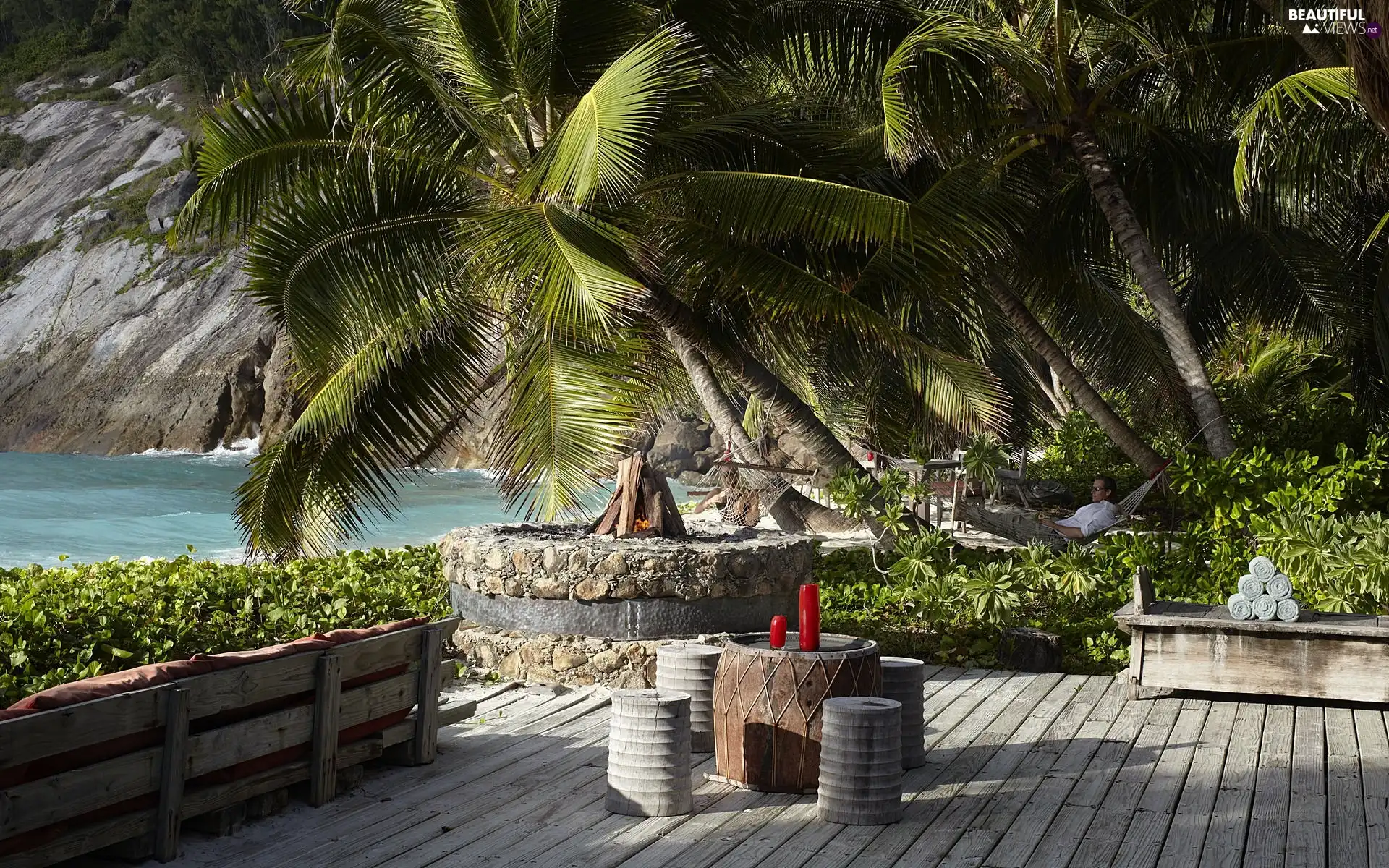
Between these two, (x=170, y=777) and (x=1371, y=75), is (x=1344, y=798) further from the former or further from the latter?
(x=170, y=777)

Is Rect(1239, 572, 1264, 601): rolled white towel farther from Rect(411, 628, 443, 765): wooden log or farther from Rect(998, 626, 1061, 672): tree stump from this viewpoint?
Rect(411, 628, 443, 765): wooden log

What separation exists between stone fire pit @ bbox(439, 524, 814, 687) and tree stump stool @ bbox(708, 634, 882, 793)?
1.86 m

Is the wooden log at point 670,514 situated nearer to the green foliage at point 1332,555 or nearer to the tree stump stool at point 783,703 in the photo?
the tree stump stool at point 783,703

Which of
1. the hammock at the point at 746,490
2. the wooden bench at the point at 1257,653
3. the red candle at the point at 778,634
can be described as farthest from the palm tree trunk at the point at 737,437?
the red candle at the point at 778,634

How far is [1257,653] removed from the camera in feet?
20.4

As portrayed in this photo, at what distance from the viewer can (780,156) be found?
30.7 feet

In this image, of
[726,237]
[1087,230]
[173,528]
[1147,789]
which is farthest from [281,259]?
[173,528]

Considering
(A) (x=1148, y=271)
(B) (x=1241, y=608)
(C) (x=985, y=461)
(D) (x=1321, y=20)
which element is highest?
(D) (x=1321, y=20)

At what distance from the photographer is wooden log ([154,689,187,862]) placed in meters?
3.76

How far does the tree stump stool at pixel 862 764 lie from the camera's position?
4238mm

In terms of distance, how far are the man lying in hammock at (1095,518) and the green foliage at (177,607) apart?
14.7 ft

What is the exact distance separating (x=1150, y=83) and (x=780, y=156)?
396cm

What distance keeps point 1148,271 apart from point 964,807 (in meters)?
6.03

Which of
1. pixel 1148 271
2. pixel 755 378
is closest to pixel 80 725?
pixel 755 378
